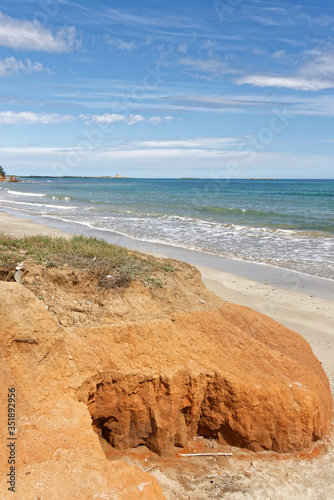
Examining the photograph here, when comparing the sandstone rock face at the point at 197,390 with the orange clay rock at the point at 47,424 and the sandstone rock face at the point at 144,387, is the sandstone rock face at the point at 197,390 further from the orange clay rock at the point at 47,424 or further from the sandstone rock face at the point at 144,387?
the orange clay rock at the point at 47,424

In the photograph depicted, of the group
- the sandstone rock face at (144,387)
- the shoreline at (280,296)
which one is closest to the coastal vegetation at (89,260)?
the sandstone rock face at (144,387)

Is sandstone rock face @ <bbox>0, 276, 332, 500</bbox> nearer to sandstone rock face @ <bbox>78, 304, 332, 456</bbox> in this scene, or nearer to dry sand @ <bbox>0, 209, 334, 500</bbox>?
sandstone rock face @ <bbox>78, 304, 332, 456</bbox>

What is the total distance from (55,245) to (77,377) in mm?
3432

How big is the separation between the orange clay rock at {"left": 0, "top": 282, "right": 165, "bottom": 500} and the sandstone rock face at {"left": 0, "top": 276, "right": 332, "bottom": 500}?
1 centimetres

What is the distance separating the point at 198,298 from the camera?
6.70 meters

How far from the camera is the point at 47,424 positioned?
4.07 m

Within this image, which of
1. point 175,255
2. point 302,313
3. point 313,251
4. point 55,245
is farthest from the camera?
point 313,251

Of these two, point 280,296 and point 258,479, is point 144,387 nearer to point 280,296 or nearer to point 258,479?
point 258,479

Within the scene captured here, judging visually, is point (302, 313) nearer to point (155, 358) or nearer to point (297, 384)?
point (297, 384)

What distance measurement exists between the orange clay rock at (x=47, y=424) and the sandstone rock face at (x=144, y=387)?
1cm

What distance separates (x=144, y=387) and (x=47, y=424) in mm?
1451

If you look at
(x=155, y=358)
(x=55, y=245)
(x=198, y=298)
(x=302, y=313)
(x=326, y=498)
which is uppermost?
(x=55, y=245)

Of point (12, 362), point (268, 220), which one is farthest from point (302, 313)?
point (268, 220)

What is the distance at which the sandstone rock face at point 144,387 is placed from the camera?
388cm
